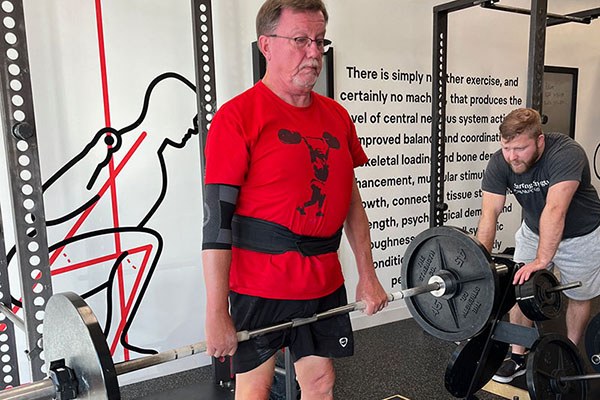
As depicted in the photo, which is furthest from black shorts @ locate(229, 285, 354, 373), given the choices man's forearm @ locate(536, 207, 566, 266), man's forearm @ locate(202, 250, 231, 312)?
man's forearm @ locate(536, 207, 566, 266)

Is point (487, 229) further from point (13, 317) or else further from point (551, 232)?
point (13, 317)

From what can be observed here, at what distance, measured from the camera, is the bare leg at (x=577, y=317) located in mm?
2314

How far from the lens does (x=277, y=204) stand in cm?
121

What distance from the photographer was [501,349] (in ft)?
6.29

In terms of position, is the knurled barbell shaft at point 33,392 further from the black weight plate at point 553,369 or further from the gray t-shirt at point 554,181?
the gray t-shirt at point 554,181

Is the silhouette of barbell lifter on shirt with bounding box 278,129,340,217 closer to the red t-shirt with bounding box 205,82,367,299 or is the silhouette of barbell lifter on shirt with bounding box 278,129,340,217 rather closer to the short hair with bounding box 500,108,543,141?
the red t-shirt with bounding box 205,82,367,299

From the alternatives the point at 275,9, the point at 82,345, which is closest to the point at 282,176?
the point at 275,9

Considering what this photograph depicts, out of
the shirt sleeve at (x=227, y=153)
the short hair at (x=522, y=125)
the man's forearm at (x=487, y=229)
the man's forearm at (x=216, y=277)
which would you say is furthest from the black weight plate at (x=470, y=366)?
A: the shirt sleeve at (x=227, y=153)

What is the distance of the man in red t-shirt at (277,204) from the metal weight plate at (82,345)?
0.98 ft

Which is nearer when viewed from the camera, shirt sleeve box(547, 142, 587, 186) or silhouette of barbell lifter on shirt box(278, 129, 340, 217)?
silhouette of barbell lifter on shirt box(278, 129, 340, 217)

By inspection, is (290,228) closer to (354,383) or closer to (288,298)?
(288,298)

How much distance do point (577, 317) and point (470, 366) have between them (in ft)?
2.75

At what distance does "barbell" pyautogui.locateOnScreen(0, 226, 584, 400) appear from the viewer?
88 cm

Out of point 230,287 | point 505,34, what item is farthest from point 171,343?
point 505,34
